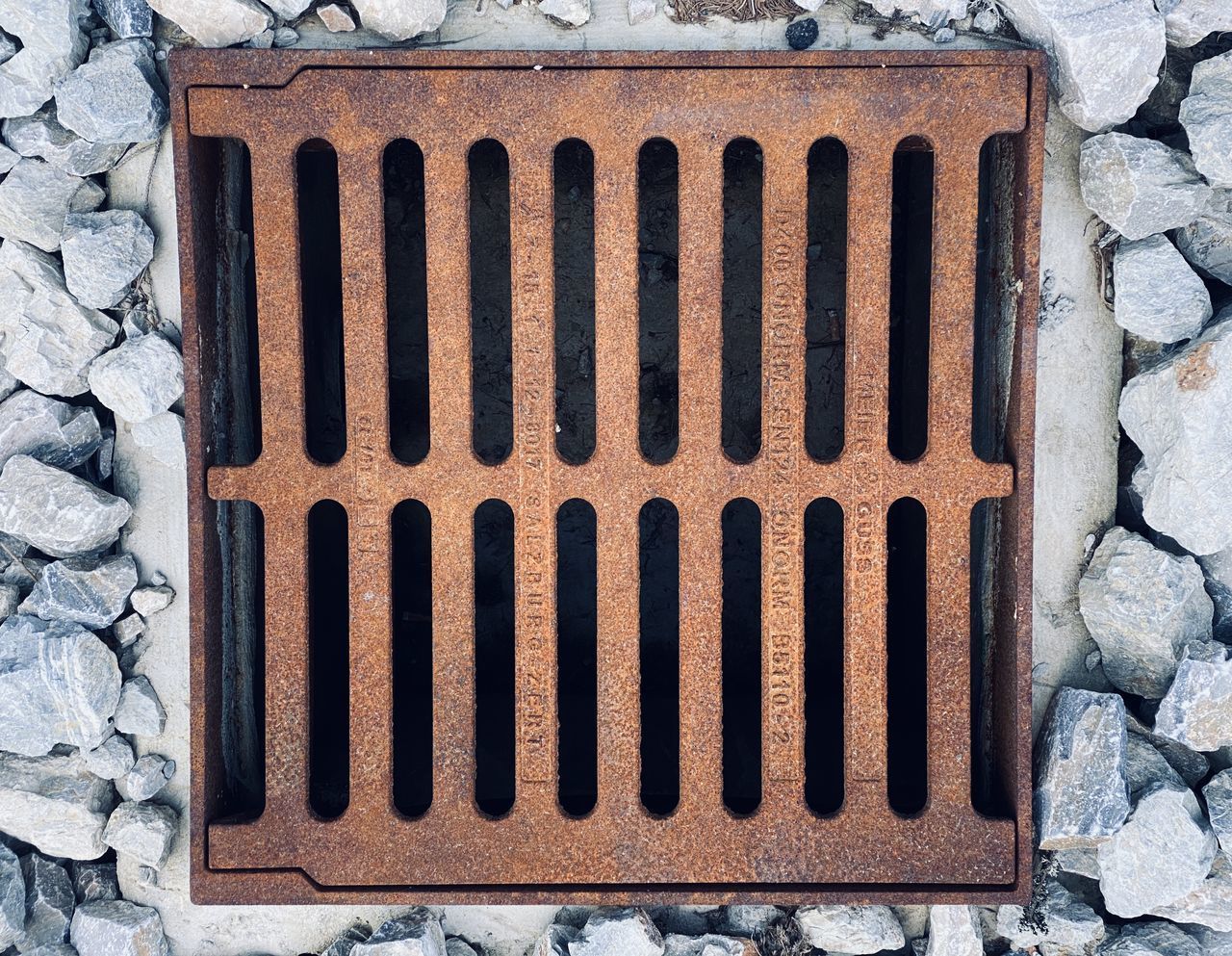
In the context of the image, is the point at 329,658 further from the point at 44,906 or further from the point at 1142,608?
the point at 1142,608

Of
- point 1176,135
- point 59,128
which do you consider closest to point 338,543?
point 59,128

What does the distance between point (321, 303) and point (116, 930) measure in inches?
54.6

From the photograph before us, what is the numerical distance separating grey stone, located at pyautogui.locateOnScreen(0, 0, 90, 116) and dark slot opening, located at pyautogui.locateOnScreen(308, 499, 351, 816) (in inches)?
38.2

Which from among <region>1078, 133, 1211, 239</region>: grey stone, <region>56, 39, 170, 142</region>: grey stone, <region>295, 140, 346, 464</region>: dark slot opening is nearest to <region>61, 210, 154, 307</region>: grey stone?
<region>56, 39, 170, 142</region>: grey stone

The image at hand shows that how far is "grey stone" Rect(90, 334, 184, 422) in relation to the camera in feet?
5.98

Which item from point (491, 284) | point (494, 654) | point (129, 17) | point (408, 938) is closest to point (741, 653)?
point (494, 654)

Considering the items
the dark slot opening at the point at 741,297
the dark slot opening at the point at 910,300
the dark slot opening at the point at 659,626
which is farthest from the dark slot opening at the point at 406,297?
the dark slot opening at the point at 910,300

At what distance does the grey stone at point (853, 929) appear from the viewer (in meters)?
1.90

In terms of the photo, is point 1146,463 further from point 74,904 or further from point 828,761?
point 74,904

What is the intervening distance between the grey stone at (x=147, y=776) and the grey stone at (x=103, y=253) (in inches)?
36.6

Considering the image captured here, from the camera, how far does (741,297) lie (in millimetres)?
2229

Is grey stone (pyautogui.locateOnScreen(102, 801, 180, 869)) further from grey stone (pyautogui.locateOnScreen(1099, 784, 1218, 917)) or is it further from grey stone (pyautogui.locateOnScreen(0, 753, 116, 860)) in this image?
grey stone (pyautogui.locateOnScreen(1099, 784, 1218, 917))

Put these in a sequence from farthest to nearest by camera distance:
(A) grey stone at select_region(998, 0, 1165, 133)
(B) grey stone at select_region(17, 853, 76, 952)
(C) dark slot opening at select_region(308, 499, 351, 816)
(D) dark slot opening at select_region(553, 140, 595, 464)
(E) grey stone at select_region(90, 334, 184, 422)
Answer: (D) dark slot opening at select_region(553, 140, 595, 464), (C) dark slot opening at select_region(308, 499, 351, 816), (B) grey stone at select_region(17, 853, 76, 952), (E) grey stone at select_region(90, 334, 184, 422), (A) grey stone at select_region(998, 0, 1165, 133)

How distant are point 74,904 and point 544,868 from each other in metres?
1.03
